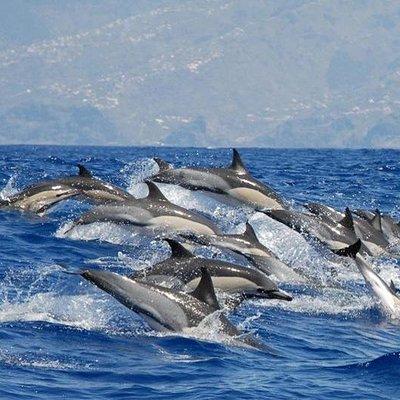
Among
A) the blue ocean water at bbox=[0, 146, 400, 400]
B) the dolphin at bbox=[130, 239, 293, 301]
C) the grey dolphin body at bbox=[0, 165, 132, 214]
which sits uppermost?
the grey dolphin body at bbox=[0, 165, 132, 214]

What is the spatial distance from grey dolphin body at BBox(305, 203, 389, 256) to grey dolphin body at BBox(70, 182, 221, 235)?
2252mm

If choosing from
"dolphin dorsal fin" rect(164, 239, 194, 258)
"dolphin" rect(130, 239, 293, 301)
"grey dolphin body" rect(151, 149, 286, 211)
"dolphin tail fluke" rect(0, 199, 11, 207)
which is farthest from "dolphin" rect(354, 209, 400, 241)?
"dolphin dorsal fin" rect(164, 239, 194, 258)

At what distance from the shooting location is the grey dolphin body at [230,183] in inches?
858

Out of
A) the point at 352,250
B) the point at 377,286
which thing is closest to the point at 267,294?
the point at 352,250

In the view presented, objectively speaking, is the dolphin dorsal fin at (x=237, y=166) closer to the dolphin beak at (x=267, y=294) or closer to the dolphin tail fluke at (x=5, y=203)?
the dolphin tail fluke at (x=5, y=203)

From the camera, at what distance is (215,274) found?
46.7 feet

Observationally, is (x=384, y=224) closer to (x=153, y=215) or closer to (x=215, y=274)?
(x=153, y=215)

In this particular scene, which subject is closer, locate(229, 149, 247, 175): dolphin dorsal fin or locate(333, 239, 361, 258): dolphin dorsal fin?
locate(333, 239, 361, 258): dolphin dorsal fin

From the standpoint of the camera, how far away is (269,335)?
43.8 feet

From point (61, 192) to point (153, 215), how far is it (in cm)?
335

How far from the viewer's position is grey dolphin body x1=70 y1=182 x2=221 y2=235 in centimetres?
1892

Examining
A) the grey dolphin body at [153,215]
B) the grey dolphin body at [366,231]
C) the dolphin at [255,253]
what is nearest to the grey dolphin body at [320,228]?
the grey dolphin body at [366,231]

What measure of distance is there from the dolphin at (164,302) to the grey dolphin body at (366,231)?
7505mm

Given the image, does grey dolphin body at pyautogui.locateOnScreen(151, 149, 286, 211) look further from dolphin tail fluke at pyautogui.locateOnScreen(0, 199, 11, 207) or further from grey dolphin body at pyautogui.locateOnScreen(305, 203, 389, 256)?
dolphin tail fluke at pyautogui.locateOnScreen(0, 199, 11, 207)
